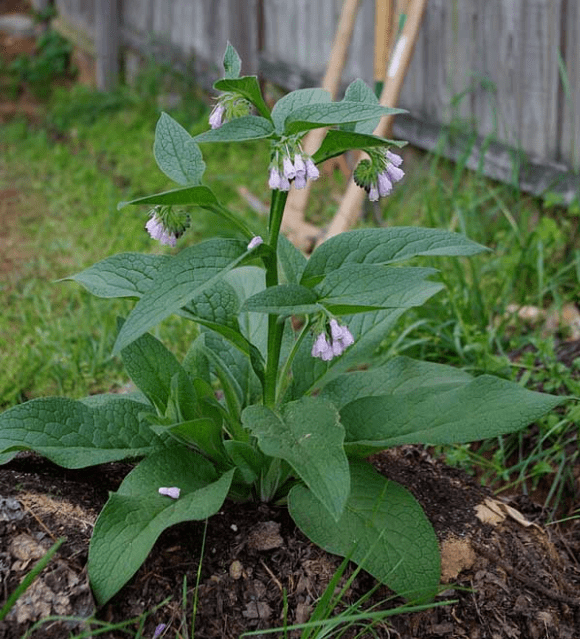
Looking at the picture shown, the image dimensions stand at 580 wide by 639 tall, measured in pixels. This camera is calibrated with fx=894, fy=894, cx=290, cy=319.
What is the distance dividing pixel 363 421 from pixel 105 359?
56.8 inches

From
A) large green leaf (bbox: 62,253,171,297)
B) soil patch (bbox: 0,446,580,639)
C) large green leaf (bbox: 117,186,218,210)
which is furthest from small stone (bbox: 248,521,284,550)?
large green leaf (bbox: 117,186,218,210)

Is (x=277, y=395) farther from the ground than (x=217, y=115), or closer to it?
closer to it

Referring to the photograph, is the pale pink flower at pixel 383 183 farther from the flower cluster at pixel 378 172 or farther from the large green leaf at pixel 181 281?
the large green leaf at pixel 181 281

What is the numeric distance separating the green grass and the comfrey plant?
746 millimetres

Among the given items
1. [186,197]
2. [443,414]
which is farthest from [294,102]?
[443,414]

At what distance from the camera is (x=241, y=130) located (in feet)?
5.27

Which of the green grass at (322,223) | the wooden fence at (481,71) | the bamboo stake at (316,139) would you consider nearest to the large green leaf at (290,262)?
the green grass at (322,223)

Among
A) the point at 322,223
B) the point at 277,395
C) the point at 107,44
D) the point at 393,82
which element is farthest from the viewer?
the point at 107,44

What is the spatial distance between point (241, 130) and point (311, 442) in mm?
600

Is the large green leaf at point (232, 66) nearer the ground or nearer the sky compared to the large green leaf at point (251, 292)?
nearer the sky

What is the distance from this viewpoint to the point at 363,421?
197 cm

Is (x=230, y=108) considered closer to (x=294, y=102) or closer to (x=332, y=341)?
(x=294, y=102)

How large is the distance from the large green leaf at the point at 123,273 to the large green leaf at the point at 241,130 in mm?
341

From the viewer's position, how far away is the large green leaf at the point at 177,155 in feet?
5.95
